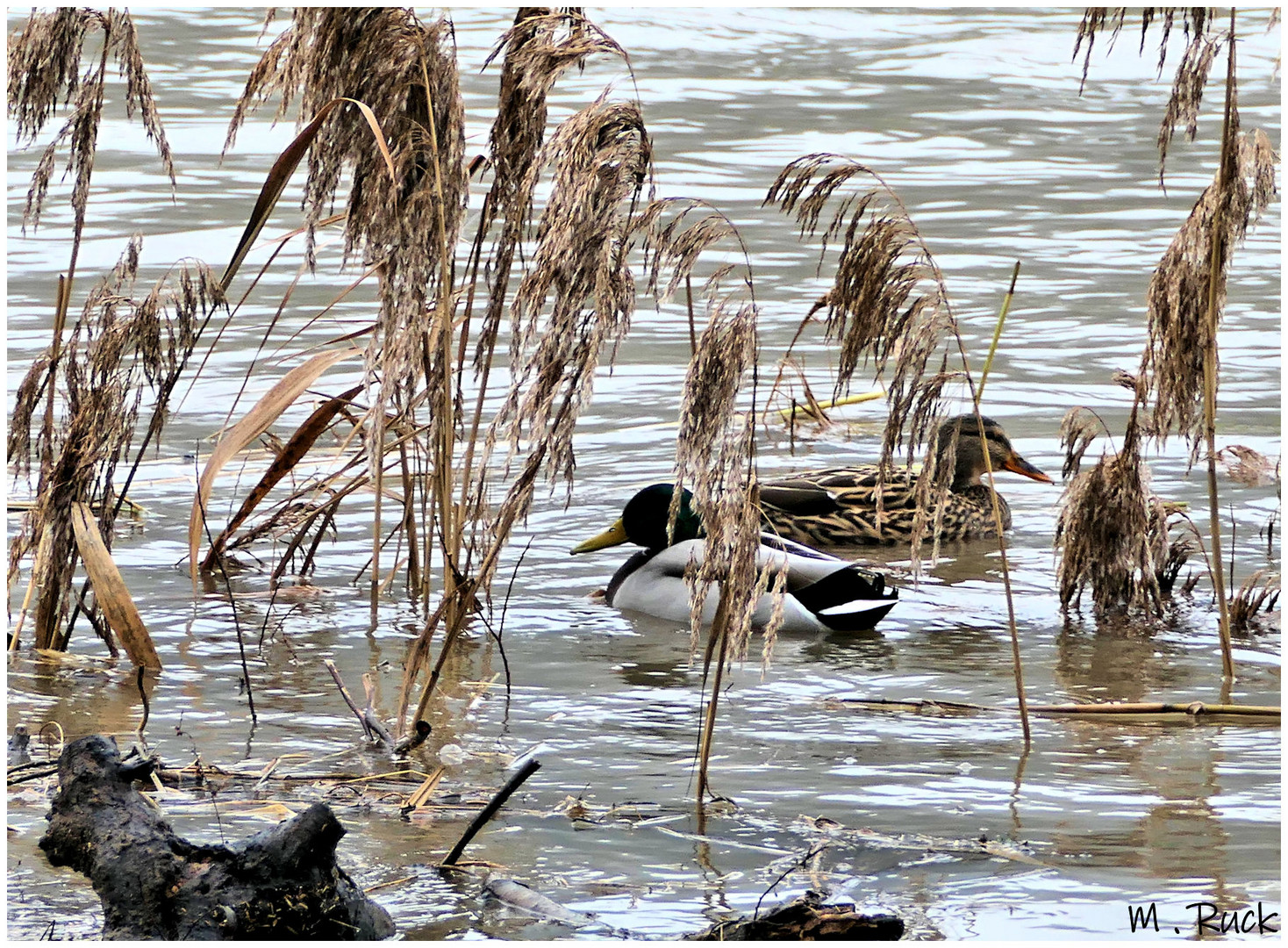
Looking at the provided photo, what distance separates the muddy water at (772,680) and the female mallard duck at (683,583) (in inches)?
4.0

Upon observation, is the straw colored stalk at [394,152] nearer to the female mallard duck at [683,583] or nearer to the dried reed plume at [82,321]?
the dried reed plume at [82,321]

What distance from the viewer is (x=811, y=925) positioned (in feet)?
12.4

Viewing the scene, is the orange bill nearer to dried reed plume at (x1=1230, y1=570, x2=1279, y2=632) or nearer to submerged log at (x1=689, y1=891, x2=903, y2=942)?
dried reed plume at (x1=1230, y1=570, x2=1279, y2=632)

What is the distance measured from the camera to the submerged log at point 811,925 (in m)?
3.79

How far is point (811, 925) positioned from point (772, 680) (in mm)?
2678

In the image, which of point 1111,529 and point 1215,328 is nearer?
point 1215,328

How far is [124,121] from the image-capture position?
15.9 metres

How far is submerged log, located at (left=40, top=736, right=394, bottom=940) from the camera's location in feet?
12.2

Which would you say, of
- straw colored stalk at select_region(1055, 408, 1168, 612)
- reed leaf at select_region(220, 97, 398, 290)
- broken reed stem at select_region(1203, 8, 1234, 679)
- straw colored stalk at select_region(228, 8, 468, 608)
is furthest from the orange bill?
reed leaf at select_region(220, 97, 398, 290)

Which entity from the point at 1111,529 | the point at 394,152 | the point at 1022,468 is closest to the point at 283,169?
the point at 394,152

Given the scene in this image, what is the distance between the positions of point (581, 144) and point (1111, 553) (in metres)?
3.40

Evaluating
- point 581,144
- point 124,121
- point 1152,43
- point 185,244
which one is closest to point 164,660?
point 581,144

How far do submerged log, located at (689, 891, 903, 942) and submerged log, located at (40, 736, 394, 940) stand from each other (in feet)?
2.54

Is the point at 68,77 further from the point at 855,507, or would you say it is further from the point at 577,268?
the point at 855,507
